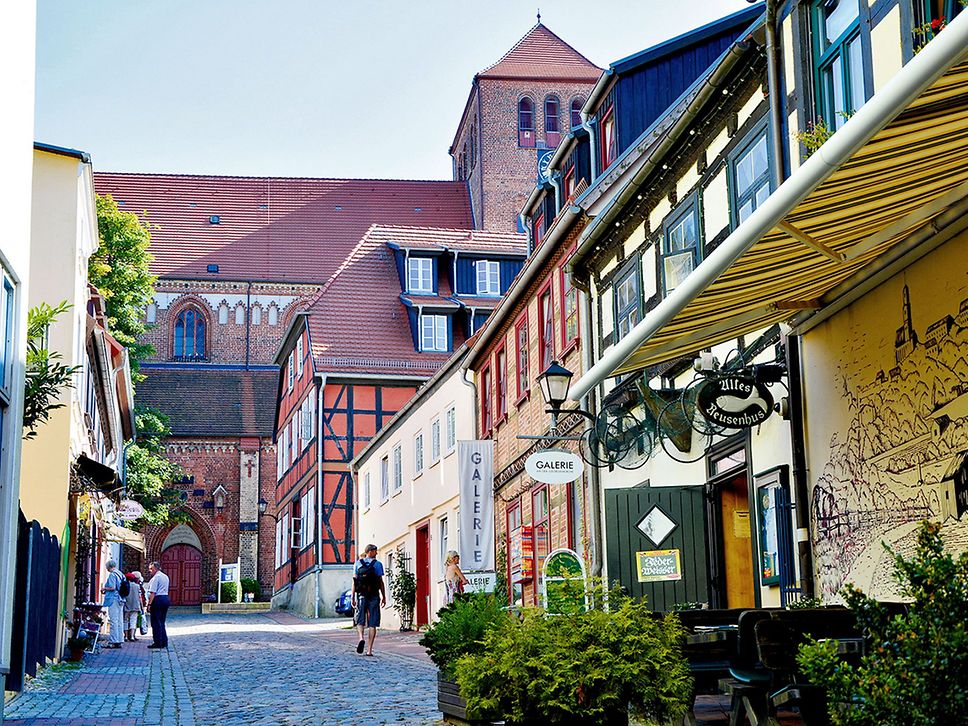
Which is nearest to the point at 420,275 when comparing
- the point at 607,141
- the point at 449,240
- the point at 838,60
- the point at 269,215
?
the point at 449,240

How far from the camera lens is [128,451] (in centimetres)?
4225

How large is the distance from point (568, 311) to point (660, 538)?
19.3 ft

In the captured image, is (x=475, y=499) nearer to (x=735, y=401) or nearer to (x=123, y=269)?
(x=735, y=401)

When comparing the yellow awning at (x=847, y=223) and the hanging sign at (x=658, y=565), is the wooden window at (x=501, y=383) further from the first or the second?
the yellow awning at (x=847, y=223)

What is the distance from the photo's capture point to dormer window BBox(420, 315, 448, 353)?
139 feet

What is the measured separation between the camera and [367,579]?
19.7 m

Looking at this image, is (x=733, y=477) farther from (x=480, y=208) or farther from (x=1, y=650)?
(x=480, y=208)

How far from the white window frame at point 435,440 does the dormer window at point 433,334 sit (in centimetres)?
1286

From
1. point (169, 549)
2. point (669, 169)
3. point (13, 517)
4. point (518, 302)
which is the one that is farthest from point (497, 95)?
point (13, 517)

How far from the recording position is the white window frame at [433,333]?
42.4 m

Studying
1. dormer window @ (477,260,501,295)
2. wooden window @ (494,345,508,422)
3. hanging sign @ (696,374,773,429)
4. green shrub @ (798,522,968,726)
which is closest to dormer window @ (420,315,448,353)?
dormer window @ (477,260,501,295)

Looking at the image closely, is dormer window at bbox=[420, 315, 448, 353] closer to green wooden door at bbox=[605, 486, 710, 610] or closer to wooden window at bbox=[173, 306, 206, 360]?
wooden window at bbox=[173, 306, 206, 360]

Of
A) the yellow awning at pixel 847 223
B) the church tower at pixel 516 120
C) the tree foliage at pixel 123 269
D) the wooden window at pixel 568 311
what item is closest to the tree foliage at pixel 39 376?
the yellow awning at pixel 847 223

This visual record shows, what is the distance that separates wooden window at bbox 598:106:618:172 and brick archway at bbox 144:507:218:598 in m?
39.3
